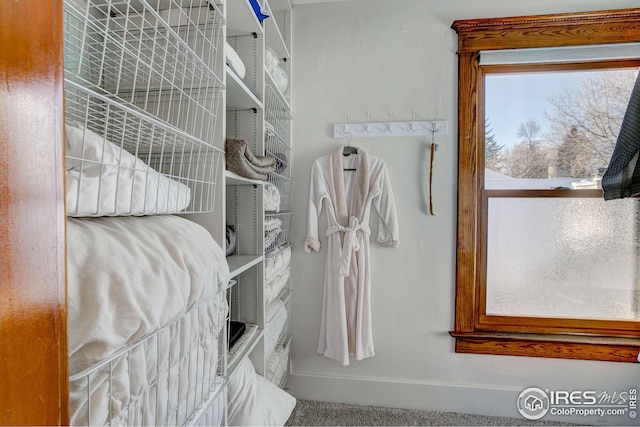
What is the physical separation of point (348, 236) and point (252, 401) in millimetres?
966

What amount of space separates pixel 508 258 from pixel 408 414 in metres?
1.14

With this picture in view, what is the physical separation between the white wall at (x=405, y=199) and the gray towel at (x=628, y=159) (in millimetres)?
760

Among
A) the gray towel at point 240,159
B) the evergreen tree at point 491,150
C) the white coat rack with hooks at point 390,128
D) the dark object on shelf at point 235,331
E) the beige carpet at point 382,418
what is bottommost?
the beige carpet at point 382,418

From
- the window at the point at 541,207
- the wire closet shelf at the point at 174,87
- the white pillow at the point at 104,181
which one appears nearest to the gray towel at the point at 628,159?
the window at the point at 541,207

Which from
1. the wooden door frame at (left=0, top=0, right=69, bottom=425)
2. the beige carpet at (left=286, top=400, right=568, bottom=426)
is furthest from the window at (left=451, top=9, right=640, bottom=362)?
the wooden door frame at (left=0, top=0, right=69, bottom=425)

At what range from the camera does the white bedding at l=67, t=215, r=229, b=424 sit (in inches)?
17.1

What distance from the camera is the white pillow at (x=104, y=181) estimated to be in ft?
1.61

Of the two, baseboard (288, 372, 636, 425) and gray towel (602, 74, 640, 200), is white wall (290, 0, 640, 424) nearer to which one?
baseboard (288, 372, 636, 425)

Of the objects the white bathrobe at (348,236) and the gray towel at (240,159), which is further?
the white bathrobe at (348,236)

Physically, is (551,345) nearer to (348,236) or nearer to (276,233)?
(348,236)

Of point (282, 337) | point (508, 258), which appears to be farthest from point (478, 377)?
point (282, 337)

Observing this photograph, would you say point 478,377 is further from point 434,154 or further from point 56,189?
point 56,189

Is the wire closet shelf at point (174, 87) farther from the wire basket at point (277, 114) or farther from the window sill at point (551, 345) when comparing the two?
the window sill at point (551, 345)

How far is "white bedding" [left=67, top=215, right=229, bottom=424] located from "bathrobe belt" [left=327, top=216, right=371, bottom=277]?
3.59ft
